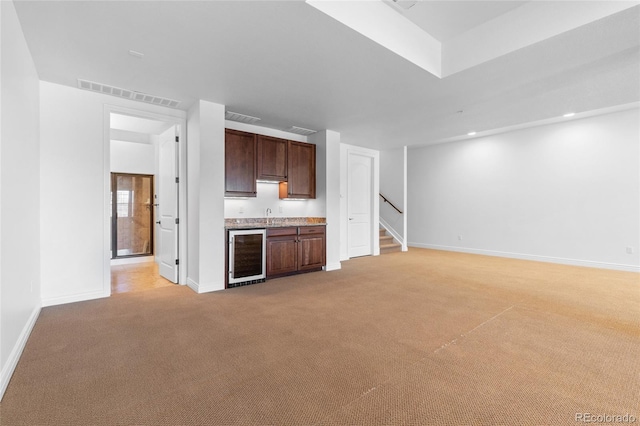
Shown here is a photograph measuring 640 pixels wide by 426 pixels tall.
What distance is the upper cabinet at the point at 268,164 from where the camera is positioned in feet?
16.1

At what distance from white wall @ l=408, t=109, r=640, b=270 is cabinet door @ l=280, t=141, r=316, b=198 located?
441 cm

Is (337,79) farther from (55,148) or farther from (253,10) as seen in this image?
(55,148)

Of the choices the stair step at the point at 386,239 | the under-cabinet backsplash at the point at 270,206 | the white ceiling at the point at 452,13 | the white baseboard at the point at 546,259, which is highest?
the white ceiling at the point at 452,13

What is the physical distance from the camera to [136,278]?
5.23 m

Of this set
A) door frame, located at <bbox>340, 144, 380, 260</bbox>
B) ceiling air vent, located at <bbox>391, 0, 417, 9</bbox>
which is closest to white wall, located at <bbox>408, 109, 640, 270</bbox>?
door frame, located at <bbox>340, 144, 380, 260</bbox>

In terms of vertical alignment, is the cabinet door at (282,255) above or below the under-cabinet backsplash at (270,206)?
below

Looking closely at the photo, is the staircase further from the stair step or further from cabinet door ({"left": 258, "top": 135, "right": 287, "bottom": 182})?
cabinet door ({"left": 258, "top": 135, "right": 287, "bottom": 182})

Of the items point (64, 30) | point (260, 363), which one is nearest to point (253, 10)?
point (64, 30)

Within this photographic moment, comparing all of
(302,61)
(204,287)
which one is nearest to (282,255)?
(204,287)

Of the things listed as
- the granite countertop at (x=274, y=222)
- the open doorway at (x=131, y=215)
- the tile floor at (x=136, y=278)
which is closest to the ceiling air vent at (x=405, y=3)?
the granite countertop at (x=274, y=222)

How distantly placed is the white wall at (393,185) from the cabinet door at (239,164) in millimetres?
4697

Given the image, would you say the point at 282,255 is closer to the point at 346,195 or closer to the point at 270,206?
the point at 270,206

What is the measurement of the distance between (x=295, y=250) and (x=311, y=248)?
0.39 metres

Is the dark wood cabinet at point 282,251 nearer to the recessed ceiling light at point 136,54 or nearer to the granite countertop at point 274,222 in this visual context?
the granite countertop at point 274,222
